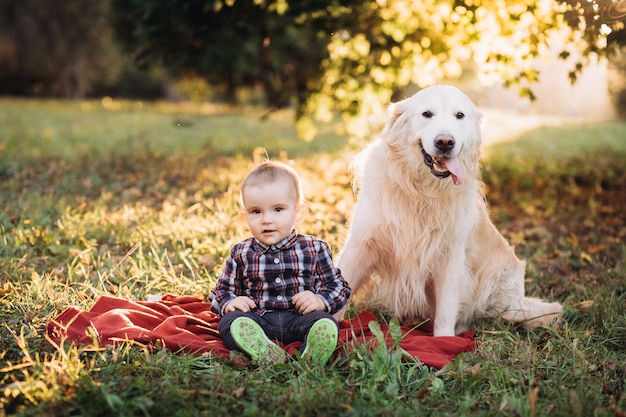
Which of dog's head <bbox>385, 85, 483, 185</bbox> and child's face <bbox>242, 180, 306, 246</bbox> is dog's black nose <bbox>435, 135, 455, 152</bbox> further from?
child's face <bbox>242, 180, 306, 246</bbox>

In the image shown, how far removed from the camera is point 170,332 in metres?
2.84

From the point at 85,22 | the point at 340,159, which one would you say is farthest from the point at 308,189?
the point at 85,22

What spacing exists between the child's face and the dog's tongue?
0.84m

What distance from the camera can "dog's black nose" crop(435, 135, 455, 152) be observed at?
9.88 feet

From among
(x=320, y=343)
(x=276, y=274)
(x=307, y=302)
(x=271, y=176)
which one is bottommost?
(x=320, y=343)

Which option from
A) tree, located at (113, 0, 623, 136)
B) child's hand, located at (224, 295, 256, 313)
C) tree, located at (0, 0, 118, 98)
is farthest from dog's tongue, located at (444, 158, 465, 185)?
tree, located at (0, 0, 118, 98)

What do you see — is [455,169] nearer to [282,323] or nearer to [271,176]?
[271,176]

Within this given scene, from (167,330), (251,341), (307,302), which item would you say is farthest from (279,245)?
(167,330)

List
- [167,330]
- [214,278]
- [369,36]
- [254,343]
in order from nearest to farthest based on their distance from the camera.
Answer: [254,343] < [167,330] < [214,278] < [369,36]

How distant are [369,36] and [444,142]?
16.6 feet

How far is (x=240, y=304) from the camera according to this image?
2871mm

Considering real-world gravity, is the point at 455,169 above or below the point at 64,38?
below

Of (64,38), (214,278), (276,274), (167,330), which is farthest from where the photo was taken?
(64,38)

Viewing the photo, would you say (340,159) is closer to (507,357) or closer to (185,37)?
(185,37)
